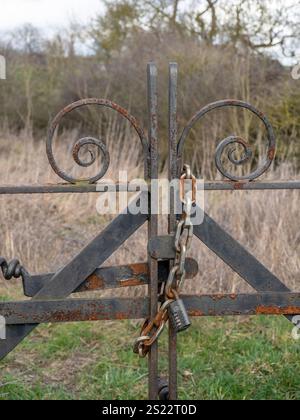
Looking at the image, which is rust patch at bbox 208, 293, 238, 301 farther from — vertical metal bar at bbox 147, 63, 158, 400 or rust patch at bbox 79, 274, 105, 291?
rust patch at bbox 79, 274, 105, 291

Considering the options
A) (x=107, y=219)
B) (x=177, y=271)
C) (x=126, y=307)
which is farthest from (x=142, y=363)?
(x=107, y=219)

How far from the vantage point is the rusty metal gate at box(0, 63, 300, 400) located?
135 centimetres

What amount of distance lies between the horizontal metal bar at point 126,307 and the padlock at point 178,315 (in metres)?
0.07

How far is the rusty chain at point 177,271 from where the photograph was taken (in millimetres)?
1300

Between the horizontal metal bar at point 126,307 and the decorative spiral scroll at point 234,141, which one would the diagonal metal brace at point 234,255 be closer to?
the horizontal metal bar at point 126,307

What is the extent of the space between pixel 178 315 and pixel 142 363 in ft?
4.56

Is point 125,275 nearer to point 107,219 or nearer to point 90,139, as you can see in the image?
point 90,139

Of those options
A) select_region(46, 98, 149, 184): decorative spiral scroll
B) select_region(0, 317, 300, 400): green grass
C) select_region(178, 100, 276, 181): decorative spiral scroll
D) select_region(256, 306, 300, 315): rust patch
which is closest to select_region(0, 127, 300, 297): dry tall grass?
select_region(0, 317, 300, 400): green grass

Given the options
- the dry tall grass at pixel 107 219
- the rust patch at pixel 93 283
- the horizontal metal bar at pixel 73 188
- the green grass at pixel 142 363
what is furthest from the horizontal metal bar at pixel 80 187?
the dry tall grass at pixel 107 219

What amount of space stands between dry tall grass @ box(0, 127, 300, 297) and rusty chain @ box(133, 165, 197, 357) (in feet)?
6.47

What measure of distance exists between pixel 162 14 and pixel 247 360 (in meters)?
9.24

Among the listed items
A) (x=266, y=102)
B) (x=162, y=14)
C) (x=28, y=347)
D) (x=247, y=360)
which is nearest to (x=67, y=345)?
(x=28, y=347)

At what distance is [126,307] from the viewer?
1421 millimetres

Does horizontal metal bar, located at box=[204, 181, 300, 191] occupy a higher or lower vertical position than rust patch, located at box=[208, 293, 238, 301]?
higher
